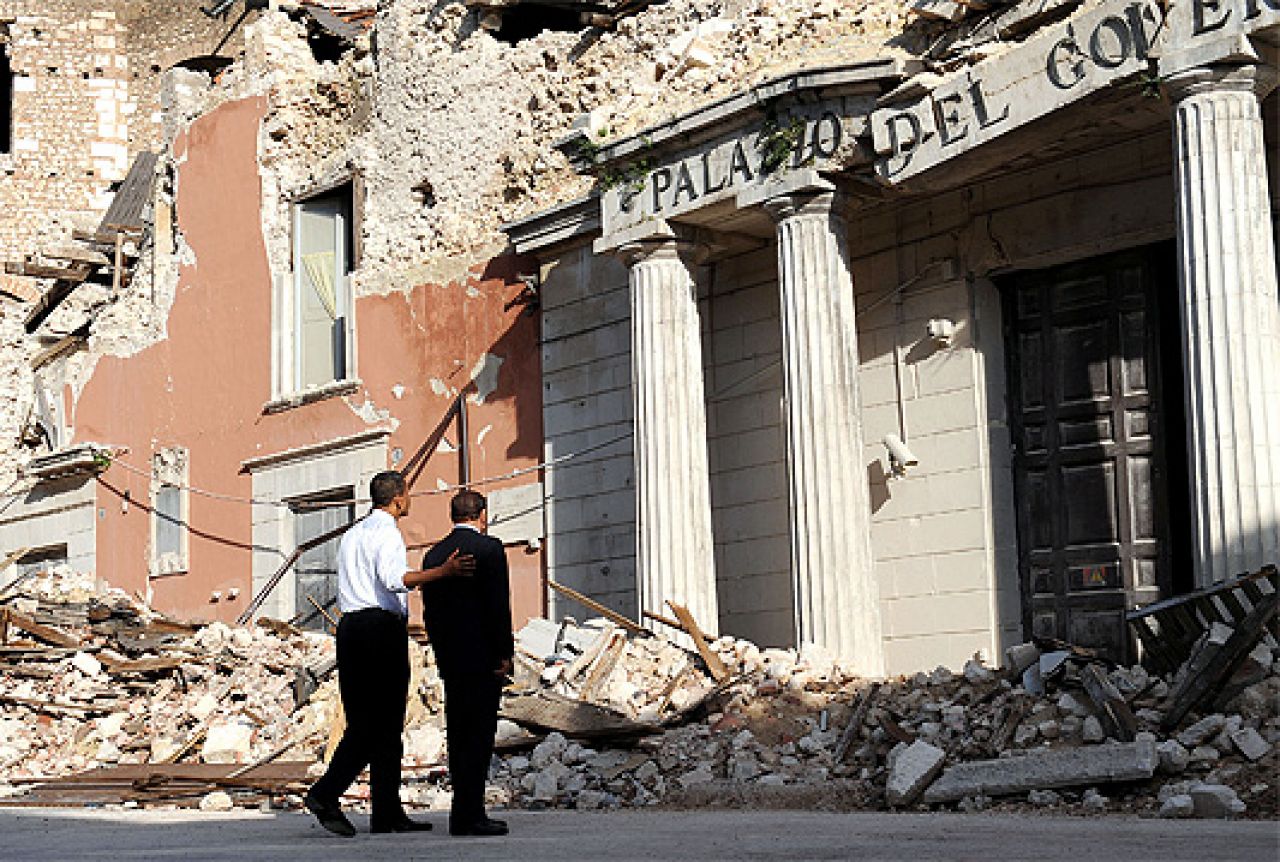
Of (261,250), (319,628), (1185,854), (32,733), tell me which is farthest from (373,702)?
(261,250)

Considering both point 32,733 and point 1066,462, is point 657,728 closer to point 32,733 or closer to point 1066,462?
point 1066,462

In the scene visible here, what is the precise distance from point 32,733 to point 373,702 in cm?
989

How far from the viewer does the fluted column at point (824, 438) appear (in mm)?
13797

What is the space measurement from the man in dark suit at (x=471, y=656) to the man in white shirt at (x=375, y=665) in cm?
13

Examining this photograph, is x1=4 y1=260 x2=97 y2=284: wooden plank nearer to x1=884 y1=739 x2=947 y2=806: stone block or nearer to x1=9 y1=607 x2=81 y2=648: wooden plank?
x1=9 y1=607 x2=81 y2=648: wooden plank

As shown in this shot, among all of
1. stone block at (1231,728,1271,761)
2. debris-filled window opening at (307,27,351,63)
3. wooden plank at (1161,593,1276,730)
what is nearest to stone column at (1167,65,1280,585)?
wooden plank at (1161,593,1276,730)

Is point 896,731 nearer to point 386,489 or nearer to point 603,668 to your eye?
point 603,668

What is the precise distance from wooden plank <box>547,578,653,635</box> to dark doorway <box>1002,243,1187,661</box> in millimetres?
3025

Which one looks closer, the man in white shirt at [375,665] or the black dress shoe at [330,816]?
the black dress shoe at [330,816]

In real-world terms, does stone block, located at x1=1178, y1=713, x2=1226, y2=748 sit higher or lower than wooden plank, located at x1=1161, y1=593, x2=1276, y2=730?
lower

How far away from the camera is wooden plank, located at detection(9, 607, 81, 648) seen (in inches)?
716

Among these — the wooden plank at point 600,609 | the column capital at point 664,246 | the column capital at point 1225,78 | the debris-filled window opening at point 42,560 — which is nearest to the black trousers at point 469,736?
the column capital at point 1225,78

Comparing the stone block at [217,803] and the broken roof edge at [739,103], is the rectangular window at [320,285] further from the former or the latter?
the stone block at [217,803]

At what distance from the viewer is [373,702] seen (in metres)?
8.38
